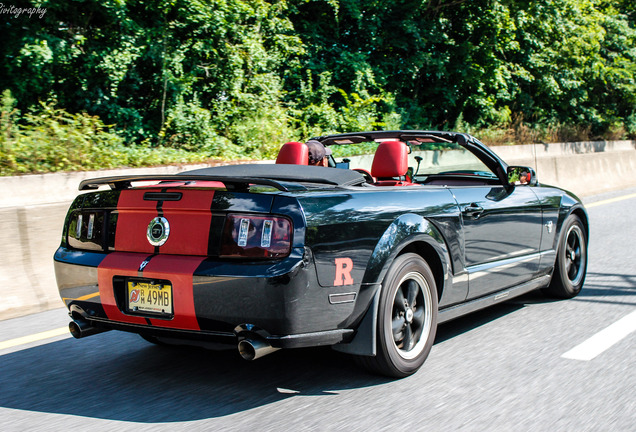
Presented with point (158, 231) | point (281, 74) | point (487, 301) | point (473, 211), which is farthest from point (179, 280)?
point (281, 74)

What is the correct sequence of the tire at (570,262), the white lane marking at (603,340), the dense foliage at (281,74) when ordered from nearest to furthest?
the white lane marking at (603,340) → the tire at (570,262) → the dense foliage at (281,74)

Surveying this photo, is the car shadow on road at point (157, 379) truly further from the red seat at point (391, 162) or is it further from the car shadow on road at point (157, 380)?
the red seat at point (391, 162)

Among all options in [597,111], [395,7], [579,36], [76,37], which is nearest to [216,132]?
[76,37]

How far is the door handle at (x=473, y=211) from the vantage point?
4570 mm

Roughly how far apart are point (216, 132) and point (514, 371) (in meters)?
11.4

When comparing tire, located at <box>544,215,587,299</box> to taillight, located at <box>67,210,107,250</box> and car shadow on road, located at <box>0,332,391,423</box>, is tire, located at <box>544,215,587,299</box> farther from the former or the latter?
taillight, located at <box>67,210,107,250</box>

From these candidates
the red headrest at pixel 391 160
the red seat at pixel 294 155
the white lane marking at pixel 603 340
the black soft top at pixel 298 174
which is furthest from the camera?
the red seat at pixel 294 155

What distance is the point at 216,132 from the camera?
47.9 feet

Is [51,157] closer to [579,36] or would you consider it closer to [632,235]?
[632,235]

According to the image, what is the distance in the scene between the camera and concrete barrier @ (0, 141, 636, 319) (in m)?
5.77

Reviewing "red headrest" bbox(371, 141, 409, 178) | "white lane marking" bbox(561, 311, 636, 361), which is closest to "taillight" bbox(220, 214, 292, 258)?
"red headrest" bbox(371, 141, 409, 178)

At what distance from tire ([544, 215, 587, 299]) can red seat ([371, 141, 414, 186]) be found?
1.91m

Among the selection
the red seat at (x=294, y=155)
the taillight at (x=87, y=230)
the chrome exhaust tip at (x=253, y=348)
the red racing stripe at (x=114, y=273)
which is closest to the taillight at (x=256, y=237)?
the chrome exhaust tip at (x=253, y=348)

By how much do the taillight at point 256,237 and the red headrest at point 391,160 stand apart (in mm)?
1594
